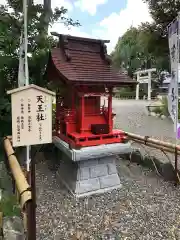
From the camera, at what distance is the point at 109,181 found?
4648mm

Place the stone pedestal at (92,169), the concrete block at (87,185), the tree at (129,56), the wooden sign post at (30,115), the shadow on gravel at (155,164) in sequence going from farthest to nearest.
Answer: the tree at (129,56) < the shadow on gravel at (155,164) < the concrete block at (87,185) < the stone pedestal at (92,169) < the wooden sign post at (30,115)

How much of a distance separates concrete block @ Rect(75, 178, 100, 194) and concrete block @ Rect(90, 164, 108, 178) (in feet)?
0.30

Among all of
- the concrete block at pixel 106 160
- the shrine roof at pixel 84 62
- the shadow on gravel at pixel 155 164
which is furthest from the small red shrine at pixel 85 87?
the shadow on gravel at pixel 155 164

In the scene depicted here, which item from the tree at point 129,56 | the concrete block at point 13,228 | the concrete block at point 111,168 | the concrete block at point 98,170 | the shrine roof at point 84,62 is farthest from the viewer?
the tree at point 129,56

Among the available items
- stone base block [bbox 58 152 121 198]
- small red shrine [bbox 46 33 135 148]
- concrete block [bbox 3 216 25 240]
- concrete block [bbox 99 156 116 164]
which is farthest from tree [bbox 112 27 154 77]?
concrete block [bbox 3 216 25 240]

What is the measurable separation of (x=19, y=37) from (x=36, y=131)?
3297mm

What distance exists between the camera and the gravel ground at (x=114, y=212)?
3.26m

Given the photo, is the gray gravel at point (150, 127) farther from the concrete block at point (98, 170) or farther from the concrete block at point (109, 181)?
the concrete block at point (98, 170)

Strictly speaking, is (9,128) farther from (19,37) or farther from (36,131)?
(36,131)

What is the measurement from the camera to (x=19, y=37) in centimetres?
512

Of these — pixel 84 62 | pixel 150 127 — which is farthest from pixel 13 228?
pixel 150 127

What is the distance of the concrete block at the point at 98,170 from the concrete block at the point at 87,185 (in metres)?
0.09

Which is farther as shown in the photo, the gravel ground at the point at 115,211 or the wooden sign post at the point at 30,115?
the gravel ground at the point at 115,211

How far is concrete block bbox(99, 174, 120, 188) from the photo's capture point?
4.59 m
